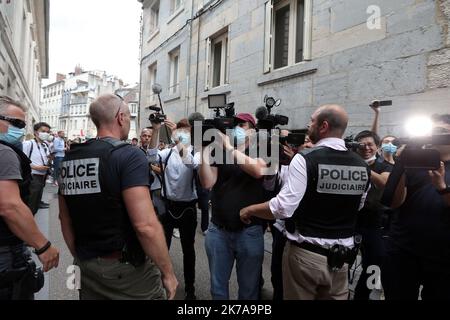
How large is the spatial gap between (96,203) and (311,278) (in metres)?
1.39

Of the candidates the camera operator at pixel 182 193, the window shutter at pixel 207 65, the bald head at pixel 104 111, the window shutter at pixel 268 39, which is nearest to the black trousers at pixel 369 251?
the camera operator at pixel 182 193

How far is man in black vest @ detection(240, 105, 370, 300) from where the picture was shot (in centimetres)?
228

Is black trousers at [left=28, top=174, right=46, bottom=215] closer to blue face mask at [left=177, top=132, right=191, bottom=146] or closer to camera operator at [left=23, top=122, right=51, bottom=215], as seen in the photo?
camera operator at [left=23, top=122, right=51, bottom=215]

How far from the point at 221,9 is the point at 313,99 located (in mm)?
4545

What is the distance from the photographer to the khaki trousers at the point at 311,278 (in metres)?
2.29

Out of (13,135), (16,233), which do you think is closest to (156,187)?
(13,135)

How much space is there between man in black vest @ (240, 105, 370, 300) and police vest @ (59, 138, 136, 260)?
98cm

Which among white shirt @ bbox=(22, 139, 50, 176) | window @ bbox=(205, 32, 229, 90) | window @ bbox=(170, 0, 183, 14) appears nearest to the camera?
white shirt @ bbox=(22, 139, 50, 176)

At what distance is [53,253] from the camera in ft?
7.43

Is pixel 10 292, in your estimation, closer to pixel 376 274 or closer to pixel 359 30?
pixel 376 274

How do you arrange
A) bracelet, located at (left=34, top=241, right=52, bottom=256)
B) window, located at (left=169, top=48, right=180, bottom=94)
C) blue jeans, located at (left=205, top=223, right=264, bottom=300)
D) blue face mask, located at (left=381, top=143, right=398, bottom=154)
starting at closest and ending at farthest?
bracelet, located at (left=34, top=241, right=52, bottom=256), blue jeans, located at (left=205, top=223, right=264, bottom=300), blue face mask, located at (left=381, top=143, right=398, bottom=154), window, located at (left=169, top=48, right=180, bottom=94)

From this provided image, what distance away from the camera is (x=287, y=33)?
741cm

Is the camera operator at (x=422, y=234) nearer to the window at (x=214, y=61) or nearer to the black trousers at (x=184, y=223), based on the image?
the black trousers at (x=184, y=223)

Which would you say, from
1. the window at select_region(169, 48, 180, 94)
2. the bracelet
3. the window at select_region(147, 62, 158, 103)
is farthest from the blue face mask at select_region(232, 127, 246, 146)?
the window at select_region(147, 62, 158, 103)
